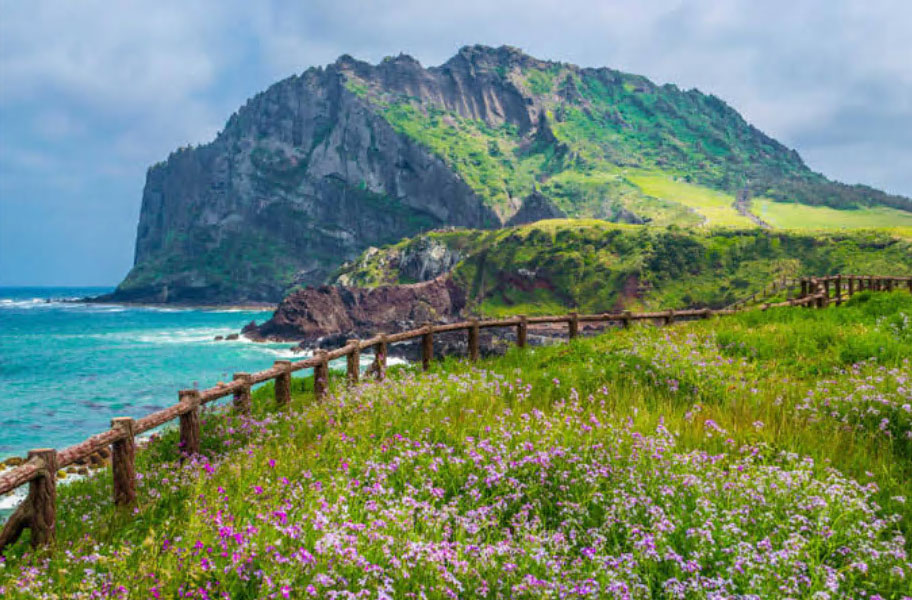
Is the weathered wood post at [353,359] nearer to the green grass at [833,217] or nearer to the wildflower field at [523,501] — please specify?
the wildflower field at [523,501]

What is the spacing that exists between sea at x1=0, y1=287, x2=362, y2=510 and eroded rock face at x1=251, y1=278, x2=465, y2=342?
21.6ft

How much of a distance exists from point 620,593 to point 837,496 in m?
2.70

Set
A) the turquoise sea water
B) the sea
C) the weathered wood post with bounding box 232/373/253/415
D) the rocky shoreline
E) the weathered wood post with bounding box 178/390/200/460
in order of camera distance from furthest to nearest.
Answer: the rocky shoreline
the turquoise sea water
the sea
the weathered wood post with bounding box 232/373/253/415
the weathered wood post with bounding box 178/390/200/460

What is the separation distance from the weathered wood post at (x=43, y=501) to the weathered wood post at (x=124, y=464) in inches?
38.9

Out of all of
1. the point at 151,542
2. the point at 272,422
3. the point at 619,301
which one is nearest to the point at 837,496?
the point at 151,542

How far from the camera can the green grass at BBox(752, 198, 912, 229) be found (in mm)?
167125

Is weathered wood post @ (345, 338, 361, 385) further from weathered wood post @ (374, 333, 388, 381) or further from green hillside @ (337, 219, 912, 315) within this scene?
green hillside @ (337, 219, 912, 315)

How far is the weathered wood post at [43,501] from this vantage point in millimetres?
5695

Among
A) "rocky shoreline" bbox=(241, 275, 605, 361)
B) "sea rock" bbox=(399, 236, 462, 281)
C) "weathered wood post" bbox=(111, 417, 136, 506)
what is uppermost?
"sea rock" bbox=(399, 236, 462, 281)

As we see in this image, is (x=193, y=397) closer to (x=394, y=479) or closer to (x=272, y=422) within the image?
(x=272, y=422)

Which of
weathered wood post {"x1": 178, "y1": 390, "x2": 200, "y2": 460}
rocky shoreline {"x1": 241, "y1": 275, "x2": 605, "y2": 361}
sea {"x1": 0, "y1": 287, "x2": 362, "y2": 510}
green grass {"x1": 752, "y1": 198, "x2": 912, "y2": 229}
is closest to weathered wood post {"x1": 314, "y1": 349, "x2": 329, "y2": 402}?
weathered wood post {"x1": 178, "y1": 390, "x2": 200, "y2": 460}

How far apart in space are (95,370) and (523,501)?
3461 inches

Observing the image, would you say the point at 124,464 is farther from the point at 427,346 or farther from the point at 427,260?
the point at 427,260

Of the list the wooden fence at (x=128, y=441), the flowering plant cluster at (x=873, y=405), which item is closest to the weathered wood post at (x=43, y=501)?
the wooden fence at (x=128, y=441)
